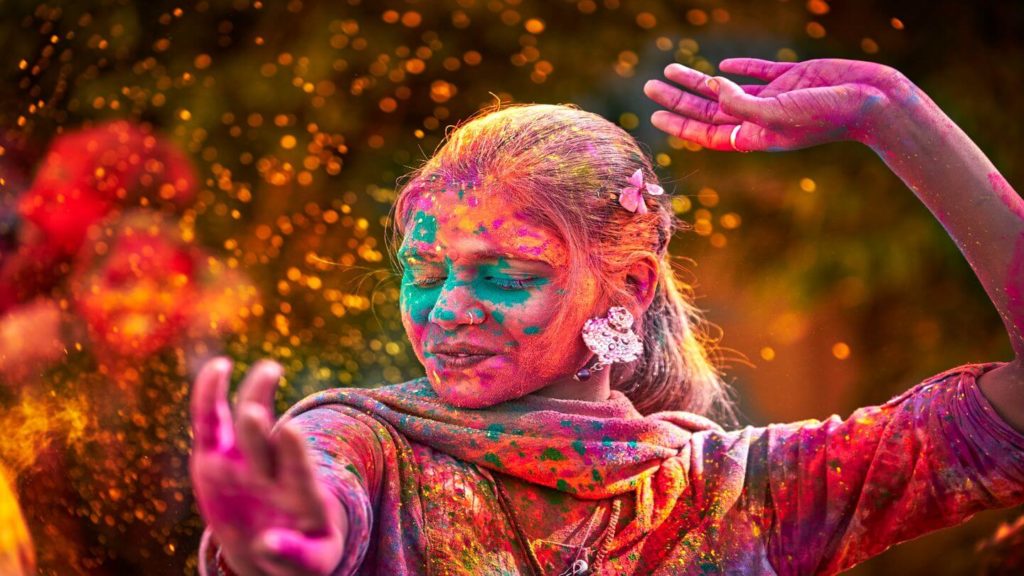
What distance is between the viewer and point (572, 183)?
1.00 metres

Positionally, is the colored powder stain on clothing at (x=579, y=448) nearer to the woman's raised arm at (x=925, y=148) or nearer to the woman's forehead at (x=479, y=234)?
the woman's forehead at (x=479, y=234)

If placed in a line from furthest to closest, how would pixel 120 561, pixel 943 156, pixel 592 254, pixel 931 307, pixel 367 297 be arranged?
pixel 367 297 → pixel 931 307 → pixel 120 561 → pixel 592 254 → pixel 943 156

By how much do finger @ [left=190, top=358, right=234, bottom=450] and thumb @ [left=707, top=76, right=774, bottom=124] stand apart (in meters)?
0.49

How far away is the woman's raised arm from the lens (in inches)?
34.8

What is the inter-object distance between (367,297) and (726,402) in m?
0.46

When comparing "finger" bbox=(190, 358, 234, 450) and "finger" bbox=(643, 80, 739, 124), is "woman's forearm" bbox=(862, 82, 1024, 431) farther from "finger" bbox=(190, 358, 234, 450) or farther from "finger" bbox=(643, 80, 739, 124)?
"finger" bbox=(190, 358, 234, 450)

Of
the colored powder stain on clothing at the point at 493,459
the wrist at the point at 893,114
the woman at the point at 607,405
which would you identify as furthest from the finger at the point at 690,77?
the colored powder stain on clothing at the point at 493,459

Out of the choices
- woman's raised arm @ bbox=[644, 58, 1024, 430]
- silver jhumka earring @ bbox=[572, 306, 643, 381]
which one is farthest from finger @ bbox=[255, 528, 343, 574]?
woman's raised arm @ bbox=[644, 58, 1024, 430]

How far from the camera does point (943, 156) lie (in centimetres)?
90

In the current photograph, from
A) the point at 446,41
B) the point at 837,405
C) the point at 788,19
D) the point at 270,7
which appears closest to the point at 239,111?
the point at 270,7

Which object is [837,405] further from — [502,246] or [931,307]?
[502,246]

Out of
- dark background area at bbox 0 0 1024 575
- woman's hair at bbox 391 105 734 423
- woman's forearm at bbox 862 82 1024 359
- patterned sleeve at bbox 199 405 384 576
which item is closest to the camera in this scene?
patterned sleeve at bbox 199 405 384 576

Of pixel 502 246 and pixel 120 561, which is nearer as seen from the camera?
pixel 502 246

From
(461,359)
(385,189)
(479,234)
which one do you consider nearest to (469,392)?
(461,359)
